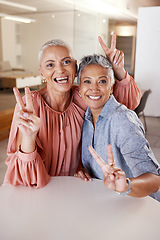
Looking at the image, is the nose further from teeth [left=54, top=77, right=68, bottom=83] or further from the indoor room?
the indoor room

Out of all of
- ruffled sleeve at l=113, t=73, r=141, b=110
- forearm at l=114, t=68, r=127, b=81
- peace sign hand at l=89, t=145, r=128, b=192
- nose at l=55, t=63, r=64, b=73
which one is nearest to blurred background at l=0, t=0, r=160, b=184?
ruffled sleeve at l=113, t=73, r=141, b=110

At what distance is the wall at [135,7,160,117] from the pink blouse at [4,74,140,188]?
17.0ft

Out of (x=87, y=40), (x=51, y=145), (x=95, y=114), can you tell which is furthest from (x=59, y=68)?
(x=87, y=40)

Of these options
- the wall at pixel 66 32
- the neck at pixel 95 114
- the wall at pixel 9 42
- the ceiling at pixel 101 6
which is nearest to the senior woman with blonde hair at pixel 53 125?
the neck at pixel 95 114

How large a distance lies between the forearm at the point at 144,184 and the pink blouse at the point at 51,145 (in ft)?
1.56

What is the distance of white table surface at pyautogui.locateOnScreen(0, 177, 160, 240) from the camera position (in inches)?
39.3

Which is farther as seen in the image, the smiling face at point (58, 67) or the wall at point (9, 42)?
the wall at point (9, 42)

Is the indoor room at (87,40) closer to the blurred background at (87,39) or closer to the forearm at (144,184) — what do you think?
the blurred background at (87,39)

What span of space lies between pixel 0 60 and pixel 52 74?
556 cm

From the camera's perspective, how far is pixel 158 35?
20.8 feet

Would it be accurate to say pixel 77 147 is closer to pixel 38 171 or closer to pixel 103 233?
pixel 38 171

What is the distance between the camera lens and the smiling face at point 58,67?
1493mm

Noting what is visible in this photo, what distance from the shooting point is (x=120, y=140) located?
1354mm

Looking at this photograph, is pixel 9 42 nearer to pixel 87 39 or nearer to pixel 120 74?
pixel 87 39
